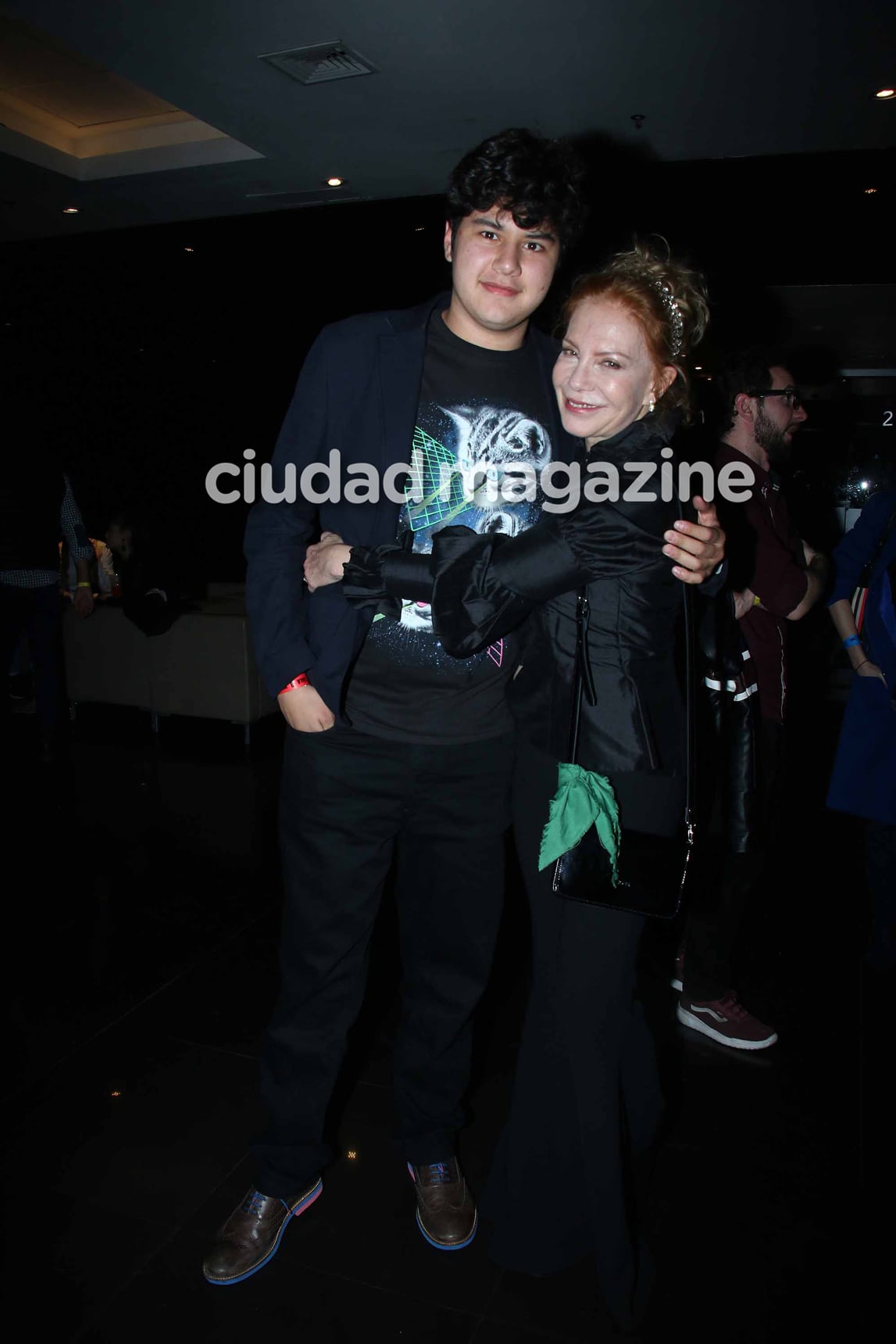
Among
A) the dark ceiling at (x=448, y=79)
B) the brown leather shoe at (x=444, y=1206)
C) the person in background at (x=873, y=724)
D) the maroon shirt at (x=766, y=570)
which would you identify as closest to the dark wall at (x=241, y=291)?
the dark ceiling at (x=448, y=79)

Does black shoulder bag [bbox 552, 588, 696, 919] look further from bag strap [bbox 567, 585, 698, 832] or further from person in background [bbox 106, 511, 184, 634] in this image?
person in background [bbox 106, 511, 184, 634]

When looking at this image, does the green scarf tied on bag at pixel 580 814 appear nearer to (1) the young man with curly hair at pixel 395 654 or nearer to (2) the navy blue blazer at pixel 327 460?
(1) the young man with curly hair at pixel 395 654

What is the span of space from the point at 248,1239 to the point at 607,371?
1.57 m

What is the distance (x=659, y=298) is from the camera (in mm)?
1360

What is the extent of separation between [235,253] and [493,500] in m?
5.70

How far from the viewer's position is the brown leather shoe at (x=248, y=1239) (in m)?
1.53

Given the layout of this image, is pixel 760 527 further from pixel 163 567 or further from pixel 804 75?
pixel 163 567

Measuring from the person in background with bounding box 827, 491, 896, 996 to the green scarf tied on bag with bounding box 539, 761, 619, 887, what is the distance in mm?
1588

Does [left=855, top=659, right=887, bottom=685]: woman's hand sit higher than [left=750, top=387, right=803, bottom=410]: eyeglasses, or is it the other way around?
[left=750, top=387, right=803, bottom=410]: eyeglasses

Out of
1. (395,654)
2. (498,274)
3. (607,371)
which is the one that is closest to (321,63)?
(498,274)

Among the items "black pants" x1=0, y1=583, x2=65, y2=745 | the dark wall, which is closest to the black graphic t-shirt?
the dark wall

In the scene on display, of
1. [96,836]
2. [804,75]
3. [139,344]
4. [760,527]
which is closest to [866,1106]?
[760,527]

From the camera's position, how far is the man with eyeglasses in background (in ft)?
7.20

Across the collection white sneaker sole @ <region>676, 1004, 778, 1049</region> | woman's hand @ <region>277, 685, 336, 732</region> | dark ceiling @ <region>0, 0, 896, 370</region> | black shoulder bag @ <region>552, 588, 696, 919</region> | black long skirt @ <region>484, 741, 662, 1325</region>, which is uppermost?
dark ceiling @ <region>0, 0, 896, 370</region>
